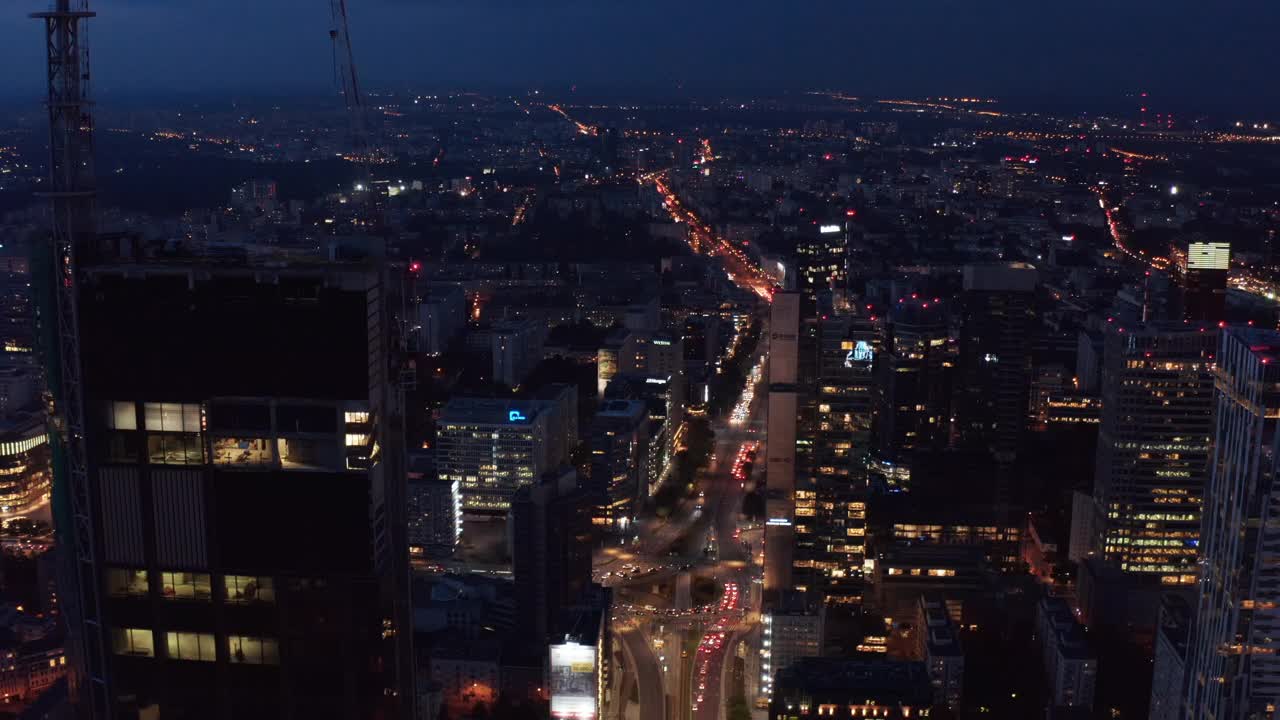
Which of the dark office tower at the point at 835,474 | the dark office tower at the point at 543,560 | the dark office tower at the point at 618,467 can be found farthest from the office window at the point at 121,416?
the dark office tower at the point at 618,467

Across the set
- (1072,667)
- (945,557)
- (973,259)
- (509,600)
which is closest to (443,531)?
(509,600)

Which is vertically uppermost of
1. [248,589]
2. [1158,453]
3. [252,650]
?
[248,589]

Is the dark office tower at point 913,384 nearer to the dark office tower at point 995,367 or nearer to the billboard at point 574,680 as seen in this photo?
the dark office tower at point 995,367

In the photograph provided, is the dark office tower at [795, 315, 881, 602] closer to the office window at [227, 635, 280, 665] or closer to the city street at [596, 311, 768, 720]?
the city street at [596, 311, 768, 720]

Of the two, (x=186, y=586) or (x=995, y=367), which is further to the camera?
(x=995, y=367)

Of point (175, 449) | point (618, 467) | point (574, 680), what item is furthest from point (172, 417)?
point (618, 467)

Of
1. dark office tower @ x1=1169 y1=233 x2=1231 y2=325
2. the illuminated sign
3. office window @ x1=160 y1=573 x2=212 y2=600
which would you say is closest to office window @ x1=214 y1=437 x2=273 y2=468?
office window @ x1=160 y1=573 x2=212 y2=600

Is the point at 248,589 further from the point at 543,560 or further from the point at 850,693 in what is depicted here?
the point at 543,560

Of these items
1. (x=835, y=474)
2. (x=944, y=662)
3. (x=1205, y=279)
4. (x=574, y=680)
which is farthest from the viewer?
(x=1205, y=279)
